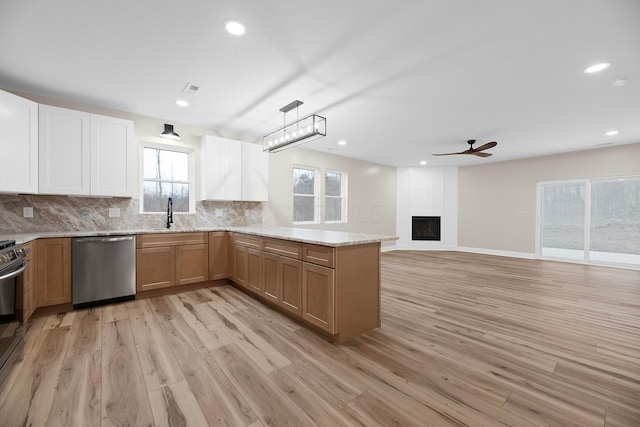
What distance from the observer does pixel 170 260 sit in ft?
12.1

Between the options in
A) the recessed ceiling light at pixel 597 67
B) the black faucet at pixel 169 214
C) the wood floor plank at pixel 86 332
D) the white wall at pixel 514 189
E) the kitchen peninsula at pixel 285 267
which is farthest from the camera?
the white wall at pixel 514 189

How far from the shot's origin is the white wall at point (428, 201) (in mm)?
7953

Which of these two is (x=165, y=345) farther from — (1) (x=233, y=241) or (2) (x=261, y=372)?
(1) (x=233, y=241)

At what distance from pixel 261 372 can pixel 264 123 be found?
3538 mm

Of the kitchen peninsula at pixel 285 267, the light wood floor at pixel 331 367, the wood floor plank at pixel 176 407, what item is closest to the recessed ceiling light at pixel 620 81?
the light wood floor at pixel 331 367

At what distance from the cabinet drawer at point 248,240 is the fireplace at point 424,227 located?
5.95 metres

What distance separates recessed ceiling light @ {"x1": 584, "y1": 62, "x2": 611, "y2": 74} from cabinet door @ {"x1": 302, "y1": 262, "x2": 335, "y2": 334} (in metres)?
3.21

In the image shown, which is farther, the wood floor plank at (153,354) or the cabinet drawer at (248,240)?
the cabinet drawer at (248,240)

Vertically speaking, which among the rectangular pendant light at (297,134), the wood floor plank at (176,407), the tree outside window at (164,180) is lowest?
the wood floor plank at (176,407)

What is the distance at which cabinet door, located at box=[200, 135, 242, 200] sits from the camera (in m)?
4.22

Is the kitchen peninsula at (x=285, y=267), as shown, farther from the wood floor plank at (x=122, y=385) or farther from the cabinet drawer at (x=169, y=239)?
the wood floor plank at (x=122, y=385)

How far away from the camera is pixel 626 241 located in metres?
5.57

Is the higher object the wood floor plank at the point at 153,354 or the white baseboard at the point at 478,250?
the white baseboard at the point at 478,250

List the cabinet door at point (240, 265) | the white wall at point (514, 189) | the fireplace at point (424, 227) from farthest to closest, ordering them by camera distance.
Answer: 1. the fireplace at point (424, 227)
2. the white wall at point (514, 189)
3. the cabinet door at point (240, 265)
